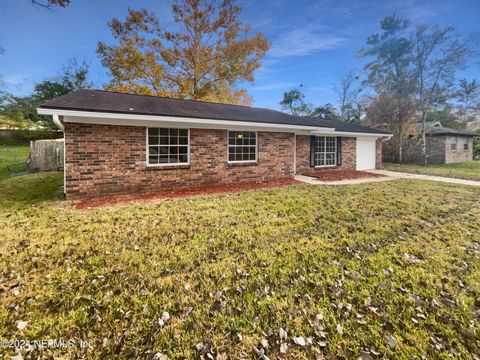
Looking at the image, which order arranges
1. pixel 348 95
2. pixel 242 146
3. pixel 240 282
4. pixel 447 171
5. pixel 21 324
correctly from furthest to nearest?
pixel 348 95, pixel 447 171, pixel 242 146, pixel 240 282, pixel 21 324

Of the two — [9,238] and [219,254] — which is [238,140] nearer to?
[219,254]

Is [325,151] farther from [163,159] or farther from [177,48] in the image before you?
[177,48]

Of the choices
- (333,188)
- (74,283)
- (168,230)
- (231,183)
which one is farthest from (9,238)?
(333,188)

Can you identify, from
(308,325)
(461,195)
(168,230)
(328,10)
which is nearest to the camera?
(308,325)

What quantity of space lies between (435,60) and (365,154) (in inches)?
490

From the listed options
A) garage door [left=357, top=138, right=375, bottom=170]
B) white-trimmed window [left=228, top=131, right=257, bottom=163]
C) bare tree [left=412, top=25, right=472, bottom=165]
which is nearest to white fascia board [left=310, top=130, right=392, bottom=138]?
garage door [left=357, top=138, right=375, bottom=170]

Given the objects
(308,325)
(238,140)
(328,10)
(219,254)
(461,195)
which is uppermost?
(328,10)

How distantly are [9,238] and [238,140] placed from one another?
7906 millimetres

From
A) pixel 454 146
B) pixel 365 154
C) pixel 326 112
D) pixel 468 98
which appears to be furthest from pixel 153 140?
pixel 468 98

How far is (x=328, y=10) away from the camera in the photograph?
14891 mm

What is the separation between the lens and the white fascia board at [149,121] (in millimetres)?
6464

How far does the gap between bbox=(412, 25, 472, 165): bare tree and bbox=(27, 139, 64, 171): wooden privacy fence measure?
27.6 m

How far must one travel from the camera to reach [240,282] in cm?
283

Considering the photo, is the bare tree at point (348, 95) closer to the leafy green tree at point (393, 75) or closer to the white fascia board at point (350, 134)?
the leafy green tree at point (393, 75)
